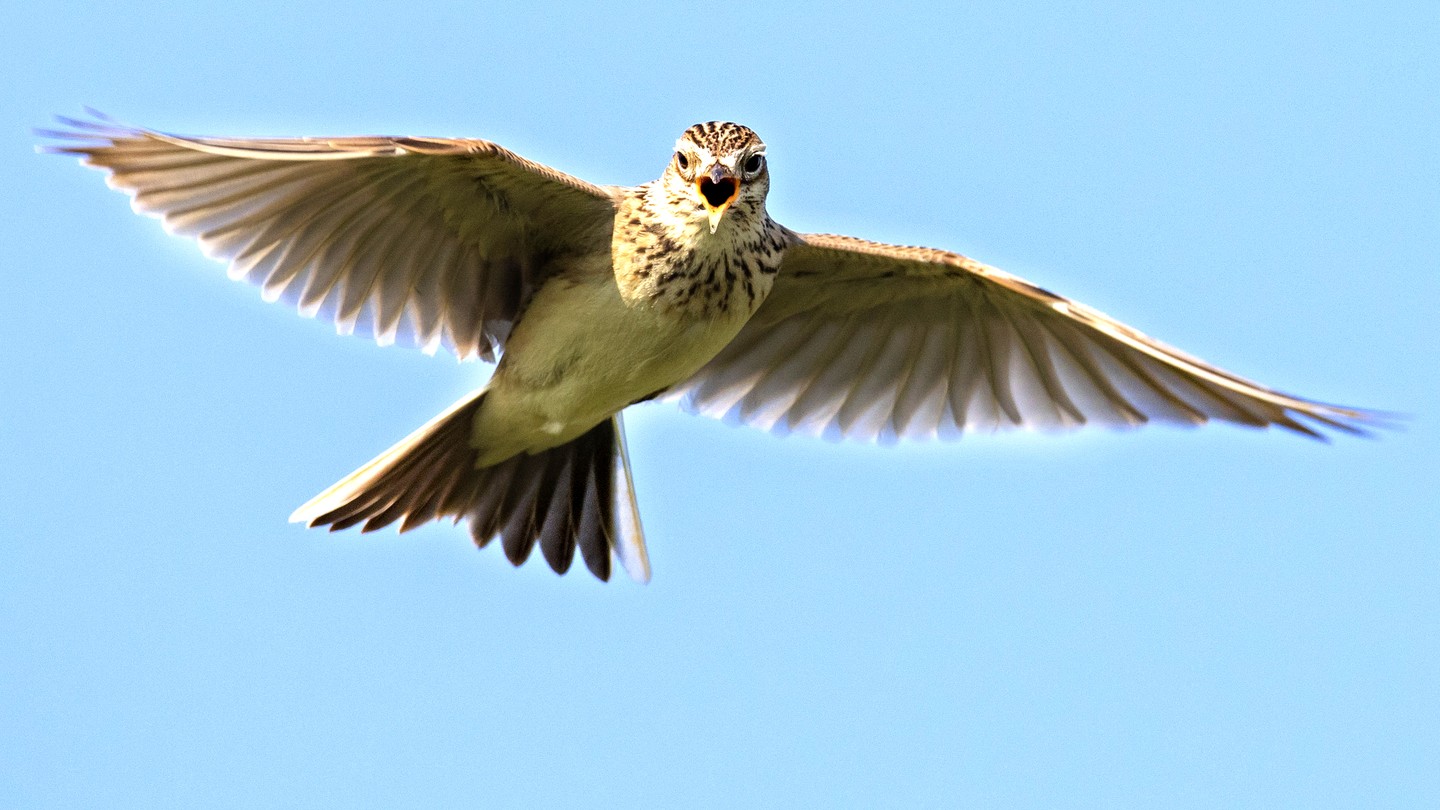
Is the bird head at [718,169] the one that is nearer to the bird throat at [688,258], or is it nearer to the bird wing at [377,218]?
the bird throat at [688,258]

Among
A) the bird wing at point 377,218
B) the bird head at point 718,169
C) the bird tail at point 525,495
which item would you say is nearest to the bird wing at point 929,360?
the bird tail at point 525,495

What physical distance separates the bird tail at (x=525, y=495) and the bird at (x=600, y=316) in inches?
0.4

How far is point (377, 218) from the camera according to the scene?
25.1 feet

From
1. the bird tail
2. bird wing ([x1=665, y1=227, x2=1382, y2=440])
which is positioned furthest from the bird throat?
the bird tail

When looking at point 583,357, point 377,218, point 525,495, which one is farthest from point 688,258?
point 525,495

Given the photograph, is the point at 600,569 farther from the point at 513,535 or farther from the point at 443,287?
the point at 443,287

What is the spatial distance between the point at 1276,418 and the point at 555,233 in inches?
115

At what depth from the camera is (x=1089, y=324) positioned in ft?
26.1

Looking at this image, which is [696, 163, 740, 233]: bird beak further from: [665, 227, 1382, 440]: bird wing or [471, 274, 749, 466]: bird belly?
[665, 227, 1382, 440]: bird wing

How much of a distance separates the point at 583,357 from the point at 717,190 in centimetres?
91

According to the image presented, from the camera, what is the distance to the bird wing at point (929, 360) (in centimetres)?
813

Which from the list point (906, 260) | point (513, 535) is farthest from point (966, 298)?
point (513, 535)

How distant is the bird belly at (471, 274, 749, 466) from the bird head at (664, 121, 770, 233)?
1.45 ft

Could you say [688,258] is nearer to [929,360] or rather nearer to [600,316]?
[600,316]
